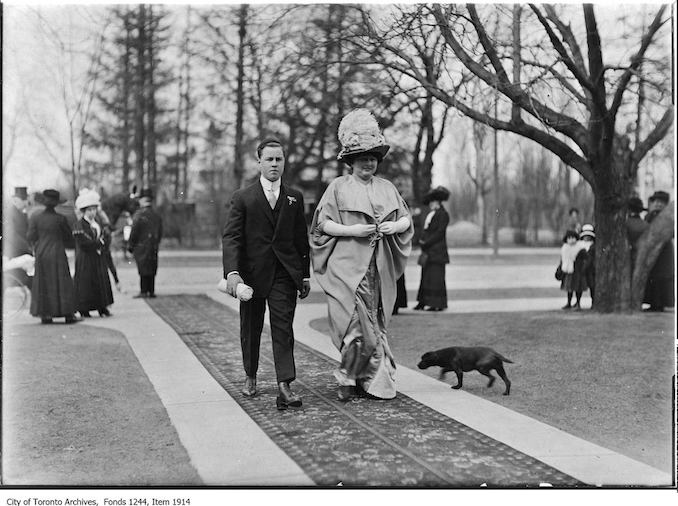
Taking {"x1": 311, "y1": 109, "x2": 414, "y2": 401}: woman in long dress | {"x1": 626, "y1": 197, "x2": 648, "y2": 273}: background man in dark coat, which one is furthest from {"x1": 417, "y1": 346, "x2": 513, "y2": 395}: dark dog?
{"x1": 626, "y1": 197, "x2": 648, "y2": 273}: background man in dark coat

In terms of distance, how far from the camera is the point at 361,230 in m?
6.01

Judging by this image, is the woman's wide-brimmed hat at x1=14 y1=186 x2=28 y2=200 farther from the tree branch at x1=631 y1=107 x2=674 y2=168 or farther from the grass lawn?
the tree branch at x1=631 y1=107 x2=674 y2=168

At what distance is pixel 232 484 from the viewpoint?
419 centimetres

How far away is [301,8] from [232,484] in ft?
23.0

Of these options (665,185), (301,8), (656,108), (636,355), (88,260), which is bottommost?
(636,355)

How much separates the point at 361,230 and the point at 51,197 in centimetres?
601

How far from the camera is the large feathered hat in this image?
604 cm

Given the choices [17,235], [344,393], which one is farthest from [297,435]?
[17,235]

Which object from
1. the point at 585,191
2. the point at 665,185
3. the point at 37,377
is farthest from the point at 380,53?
the point at 585,191

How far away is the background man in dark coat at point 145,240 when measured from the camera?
1417cm

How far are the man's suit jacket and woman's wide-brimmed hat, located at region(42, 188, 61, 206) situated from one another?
5.35 meters

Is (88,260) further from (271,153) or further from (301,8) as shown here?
(271,153)

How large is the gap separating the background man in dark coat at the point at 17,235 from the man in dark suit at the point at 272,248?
13.9 ft

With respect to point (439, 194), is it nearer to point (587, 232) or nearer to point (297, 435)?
point (587, 232)
